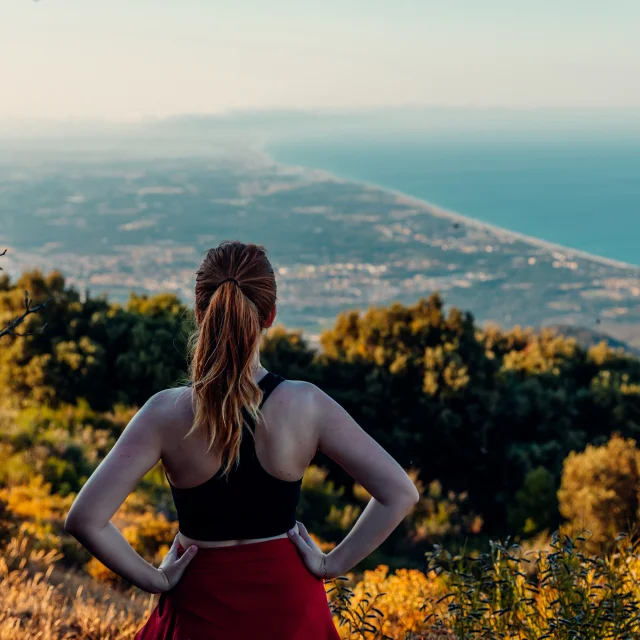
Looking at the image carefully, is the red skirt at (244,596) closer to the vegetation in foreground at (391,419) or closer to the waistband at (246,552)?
the waistband at (246,552)

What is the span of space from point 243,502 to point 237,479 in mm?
69

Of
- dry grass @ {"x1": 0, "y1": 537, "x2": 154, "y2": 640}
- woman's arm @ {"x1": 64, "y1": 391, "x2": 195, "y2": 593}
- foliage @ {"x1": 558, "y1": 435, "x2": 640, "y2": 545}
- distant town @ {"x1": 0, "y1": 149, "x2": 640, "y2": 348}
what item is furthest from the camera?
distant town @ {"x1": 0, "y1": 149, "x2": 640, "y2": 348}

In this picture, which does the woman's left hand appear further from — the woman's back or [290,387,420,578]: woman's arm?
[290,387,420,578]: woman's arm

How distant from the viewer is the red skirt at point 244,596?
2.05m

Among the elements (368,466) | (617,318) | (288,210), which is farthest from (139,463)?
(288,210)

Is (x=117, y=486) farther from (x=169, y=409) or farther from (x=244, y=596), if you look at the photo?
(x=244, y=596)

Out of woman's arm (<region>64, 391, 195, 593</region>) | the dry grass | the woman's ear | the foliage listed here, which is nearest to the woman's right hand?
woman's arm (<region>64, 391, 195, 593</region>)

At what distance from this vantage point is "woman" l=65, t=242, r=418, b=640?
76.7 inches

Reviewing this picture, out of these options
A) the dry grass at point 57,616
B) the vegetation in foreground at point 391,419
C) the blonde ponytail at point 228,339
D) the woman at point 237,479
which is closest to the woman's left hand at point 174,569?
the woman at point 237,479

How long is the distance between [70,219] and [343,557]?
114 m

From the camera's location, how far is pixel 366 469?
6.51 ft

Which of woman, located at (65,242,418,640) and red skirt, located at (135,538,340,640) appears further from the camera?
red skirt, located at (135,538,340,640)

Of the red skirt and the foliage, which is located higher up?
the red skirt

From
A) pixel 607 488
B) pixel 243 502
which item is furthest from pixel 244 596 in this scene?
pixel 607 488
